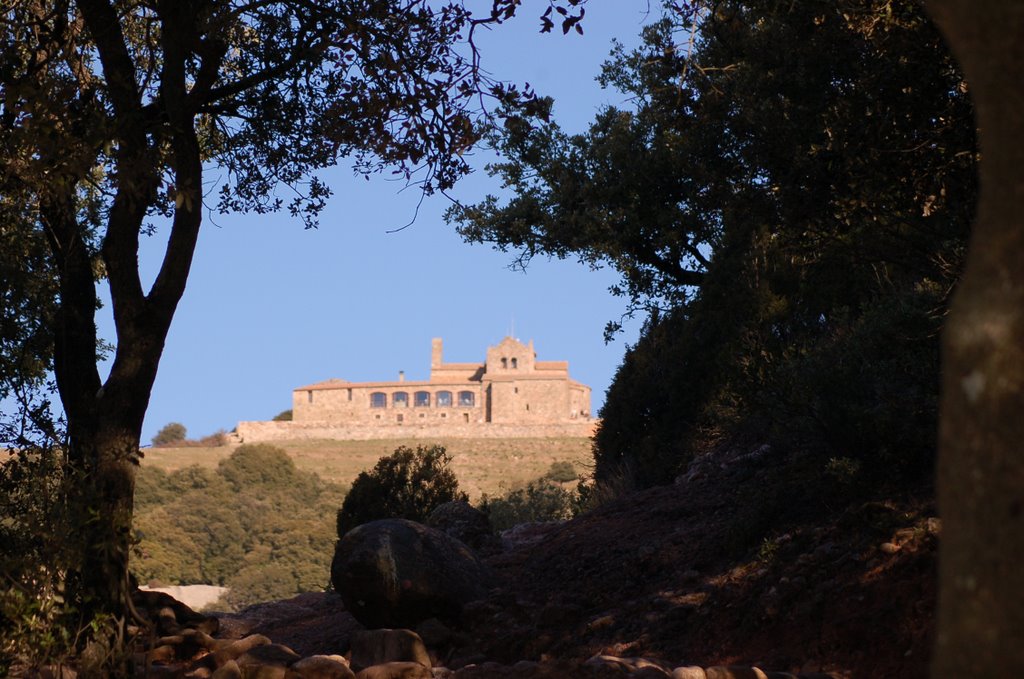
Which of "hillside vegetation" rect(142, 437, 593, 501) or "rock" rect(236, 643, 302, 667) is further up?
"hillside vegetation" rect(142, 437, 593, 501)

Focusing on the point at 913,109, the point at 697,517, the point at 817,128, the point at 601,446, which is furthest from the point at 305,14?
the point at 601,446

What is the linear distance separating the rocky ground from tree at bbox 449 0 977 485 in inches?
39.7

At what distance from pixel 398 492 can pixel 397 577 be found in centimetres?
931

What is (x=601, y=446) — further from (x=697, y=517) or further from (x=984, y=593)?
(x=984, y=593)

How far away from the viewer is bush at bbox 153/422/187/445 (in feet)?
343

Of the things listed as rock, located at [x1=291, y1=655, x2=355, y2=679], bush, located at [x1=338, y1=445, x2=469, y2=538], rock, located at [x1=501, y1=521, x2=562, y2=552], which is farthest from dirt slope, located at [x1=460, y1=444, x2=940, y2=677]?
bush, located at [x1=338, y1=445, x2=469, y2=538]

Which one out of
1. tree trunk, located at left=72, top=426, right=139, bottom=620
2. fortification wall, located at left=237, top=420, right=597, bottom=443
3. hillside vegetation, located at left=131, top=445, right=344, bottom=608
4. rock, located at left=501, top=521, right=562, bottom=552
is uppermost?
fortification wall, located at left=237, top=420, right=597, bottom=443

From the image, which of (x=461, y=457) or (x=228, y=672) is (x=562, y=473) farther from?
(x=228, y=672)

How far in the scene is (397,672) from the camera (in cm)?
890

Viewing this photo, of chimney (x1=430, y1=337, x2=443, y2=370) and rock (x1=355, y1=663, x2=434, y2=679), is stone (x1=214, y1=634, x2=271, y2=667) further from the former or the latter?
chimney (x1=430, y1=337, x2=443, y2=370)

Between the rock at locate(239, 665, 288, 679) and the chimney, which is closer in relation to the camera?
the rock at locate(239, 665, 288, 679)

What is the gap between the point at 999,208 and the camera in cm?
266

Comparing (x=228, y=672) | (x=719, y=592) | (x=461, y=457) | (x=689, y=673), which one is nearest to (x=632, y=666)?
(x=689, y=673)

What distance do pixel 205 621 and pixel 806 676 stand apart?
6491 millimetres
